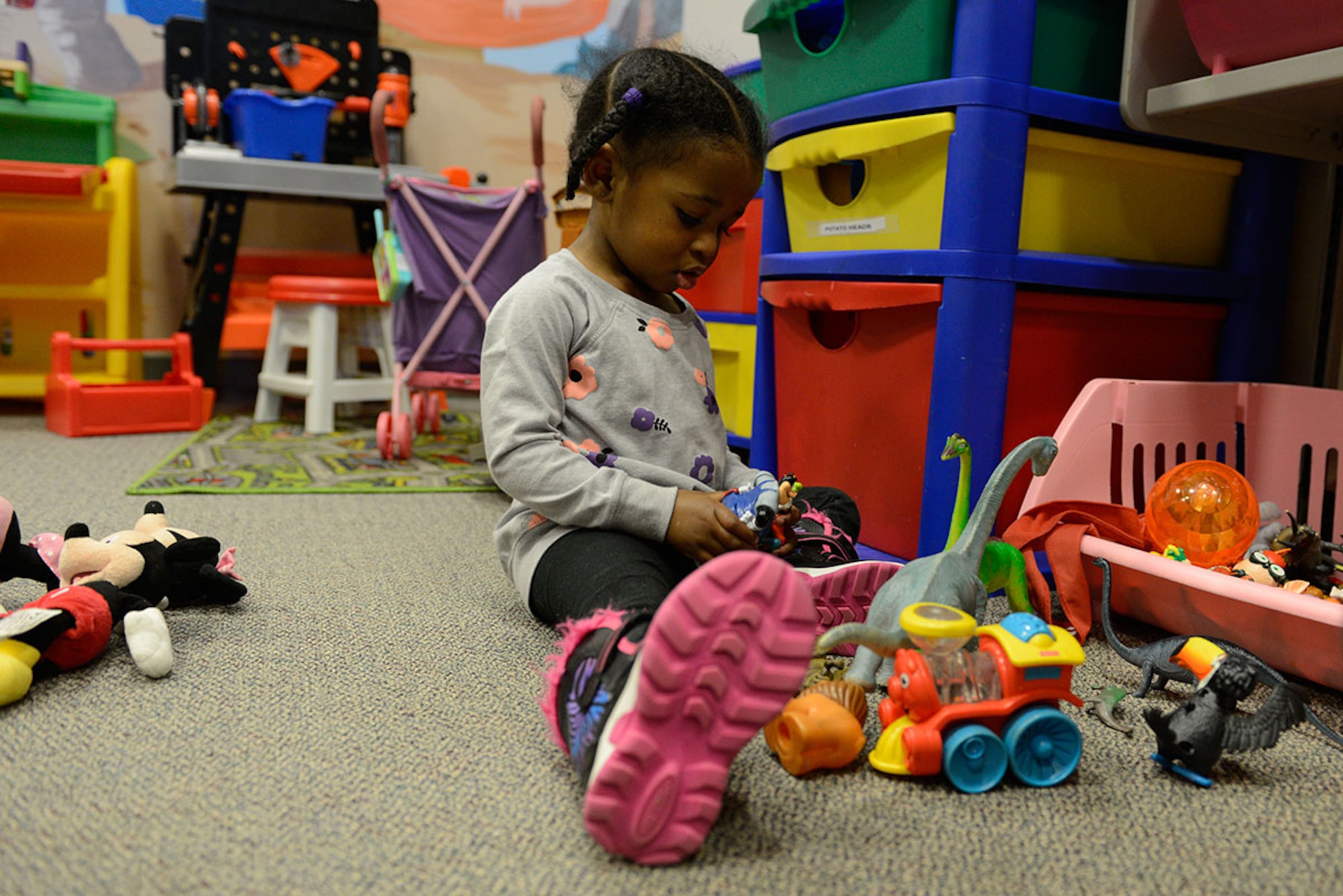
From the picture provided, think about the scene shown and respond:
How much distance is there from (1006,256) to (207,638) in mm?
802

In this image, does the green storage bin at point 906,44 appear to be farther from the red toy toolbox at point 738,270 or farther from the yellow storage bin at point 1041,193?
the red toy toolbox at point 738,270

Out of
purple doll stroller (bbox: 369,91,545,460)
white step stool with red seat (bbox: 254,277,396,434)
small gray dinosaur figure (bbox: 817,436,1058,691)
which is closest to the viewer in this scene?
small gray dinosaur figure (bbox: 817,436,1058,691)

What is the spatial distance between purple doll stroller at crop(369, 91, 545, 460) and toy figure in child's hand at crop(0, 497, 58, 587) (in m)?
0.83

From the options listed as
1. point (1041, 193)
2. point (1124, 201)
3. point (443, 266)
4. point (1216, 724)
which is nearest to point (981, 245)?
point (1041, 193)

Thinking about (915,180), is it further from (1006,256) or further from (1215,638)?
(1215,638)

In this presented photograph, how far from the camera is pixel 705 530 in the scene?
0.74 metres

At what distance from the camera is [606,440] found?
0.83m

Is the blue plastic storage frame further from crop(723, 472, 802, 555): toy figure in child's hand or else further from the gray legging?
the gray legging

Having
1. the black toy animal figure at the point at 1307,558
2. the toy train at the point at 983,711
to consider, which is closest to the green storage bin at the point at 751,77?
the black toy animal figure at the point at 1307,558

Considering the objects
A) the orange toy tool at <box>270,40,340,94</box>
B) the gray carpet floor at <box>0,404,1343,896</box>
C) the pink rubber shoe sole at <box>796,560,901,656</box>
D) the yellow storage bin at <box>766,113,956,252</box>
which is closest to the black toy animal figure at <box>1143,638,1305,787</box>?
the gray carpet floor at <box>0,404,1343,896</box>

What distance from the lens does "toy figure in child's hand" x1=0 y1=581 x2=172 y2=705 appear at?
2.17 ft

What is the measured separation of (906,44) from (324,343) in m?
1.36

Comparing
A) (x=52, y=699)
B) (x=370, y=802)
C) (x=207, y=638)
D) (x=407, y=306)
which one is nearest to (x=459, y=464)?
(x=407, y=306)

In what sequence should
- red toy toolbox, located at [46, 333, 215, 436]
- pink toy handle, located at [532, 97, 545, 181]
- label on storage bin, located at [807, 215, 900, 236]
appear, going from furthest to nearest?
1. red toy toolbox, located at [46, 333, 215, 436]
2. pink toy handle, located at [532, 97, 545, 181]
3. label on storage bin, located at [807, 215, 900, 236]
